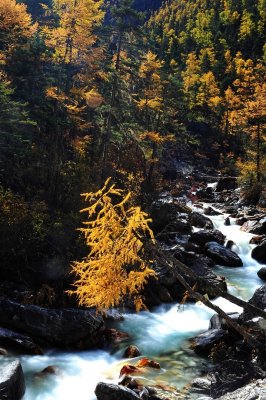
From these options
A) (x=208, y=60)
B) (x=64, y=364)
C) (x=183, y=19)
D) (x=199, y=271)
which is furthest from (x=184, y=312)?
(x=183, y=19)

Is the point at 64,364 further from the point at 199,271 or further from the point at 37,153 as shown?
the point at 37,153

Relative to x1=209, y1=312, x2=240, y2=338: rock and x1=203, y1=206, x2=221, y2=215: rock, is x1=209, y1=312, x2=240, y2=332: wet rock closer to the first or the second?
x1=209, y1=312, x2=240, y2=338: rock

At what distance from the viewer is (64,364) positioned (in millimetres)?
Result: 11320

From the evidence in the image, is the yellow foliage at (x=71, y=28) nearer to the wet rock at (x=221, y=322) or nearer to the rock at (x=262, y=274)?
the rock at (x=262, y=274)

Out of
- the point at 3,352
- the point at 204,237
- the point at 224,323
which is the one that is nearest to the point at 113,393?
the point at 3,352

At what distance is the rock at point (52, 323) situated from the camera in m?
12.0

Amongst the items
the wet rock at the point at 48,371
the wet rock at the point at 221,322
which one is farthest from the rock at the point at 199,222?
the wet rock at the point at 48,371

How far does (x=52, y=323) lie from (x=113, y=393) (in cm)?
401

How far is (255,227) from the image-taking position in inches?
1076

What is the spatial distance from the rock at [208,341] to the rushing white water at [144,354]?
0.30 m

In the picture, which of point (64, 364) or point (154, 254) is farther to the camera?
point (64, 364)

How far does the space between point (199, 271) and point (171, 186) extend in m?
21.8

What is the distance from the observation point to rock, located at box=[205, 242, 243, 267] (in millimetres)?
21981

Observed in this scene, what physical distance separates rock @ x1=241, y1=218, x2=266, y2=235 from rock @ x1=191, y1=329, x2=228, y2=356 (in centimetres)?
1557
